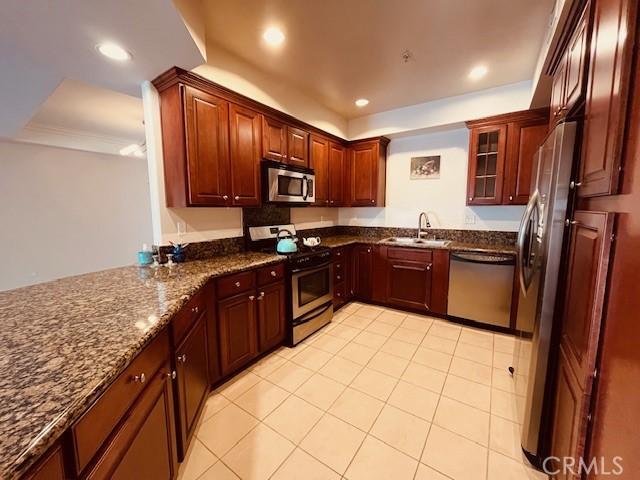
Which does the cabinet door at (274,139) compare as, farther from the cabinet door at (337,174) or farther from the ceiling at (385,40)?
the cabinet door at (337,174)

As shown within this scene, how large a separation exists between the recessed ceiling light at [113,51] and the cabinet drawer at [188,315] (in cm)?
161

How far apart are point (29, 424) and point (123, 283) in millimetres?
1243

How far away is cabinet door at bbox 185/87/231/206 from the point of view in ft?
6.52

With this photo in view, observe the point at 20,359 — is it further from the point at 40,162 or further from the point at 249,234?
the point at 40,162

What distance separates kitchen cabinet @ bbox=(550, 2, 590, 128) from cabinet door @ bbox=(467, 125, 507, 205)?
4.03 feet

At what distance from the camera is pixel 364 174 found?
12.6 ft

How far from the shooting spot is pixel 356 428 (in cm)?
163

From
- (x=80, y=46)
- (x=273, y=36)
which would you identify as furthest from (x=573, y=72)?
(x=80, y=46)

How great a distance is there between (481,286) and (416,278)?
27.9 inches

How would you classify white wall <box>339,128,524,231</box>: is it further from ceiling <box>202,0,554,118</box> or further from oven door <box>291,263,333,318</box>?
oven door <box>291,263,333,318</box>

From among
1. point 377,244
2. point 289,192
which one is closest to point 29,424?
point 289,192

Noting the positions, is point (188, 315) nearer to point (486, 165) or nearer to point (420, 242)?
point (420, 242)

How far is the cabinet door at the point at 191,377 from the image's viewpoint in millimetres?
1322

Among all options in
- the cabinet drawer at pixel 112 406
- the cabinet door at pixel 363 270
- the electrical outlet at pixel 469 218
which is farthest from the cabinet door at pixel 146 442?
the electrical outlet at pixel 469 218
